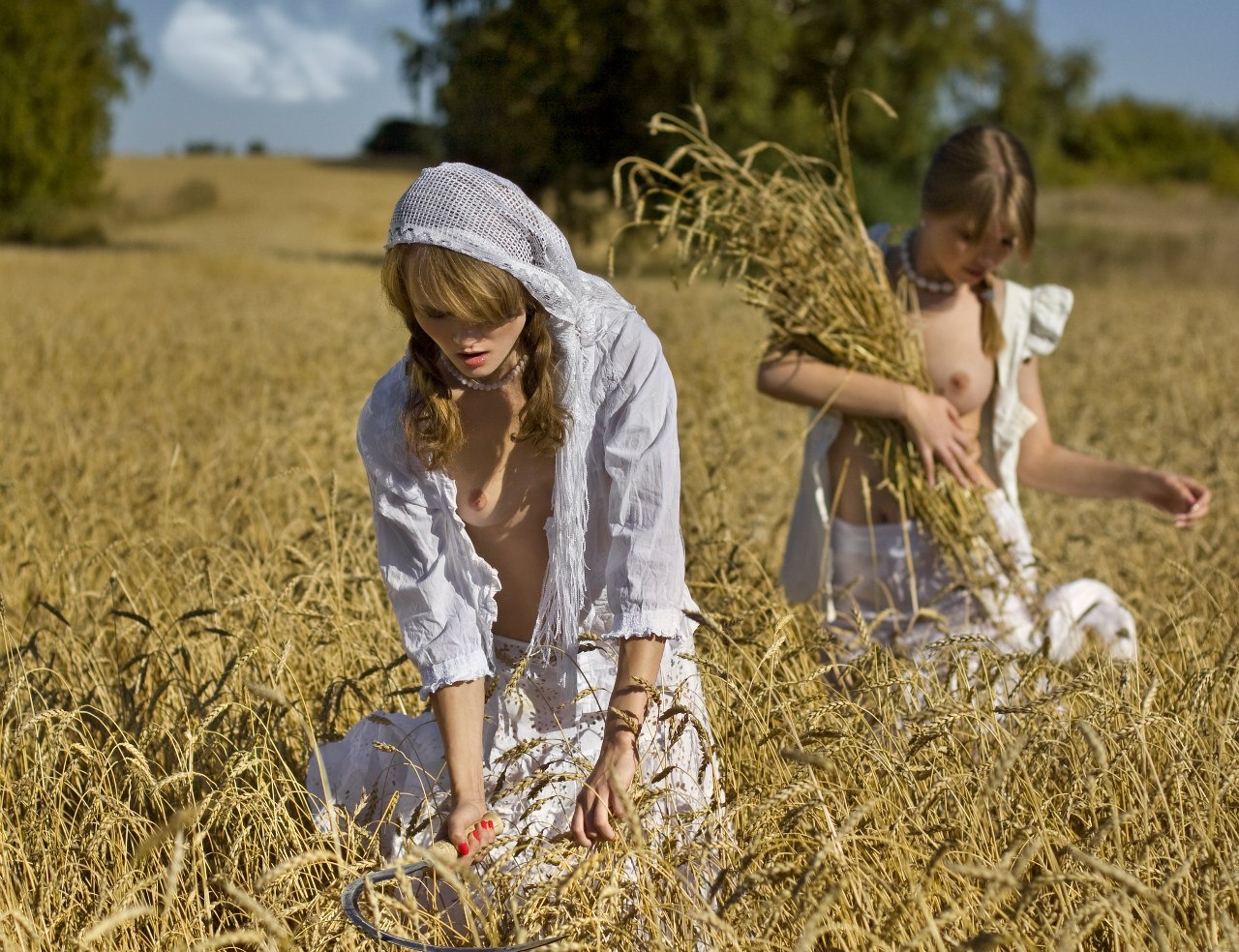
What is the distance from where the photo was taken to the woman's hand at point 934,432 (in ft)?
9.02

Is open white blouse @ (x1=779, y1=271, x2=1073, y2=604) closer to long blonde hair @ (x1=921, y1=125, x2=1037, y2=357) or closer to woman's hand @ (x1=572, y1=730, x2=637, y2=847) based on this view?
long blonde hair @ (x1=921, y1=125, x2=1037, y2=357)

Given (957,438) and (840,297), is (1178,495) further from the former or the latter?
(840,297)

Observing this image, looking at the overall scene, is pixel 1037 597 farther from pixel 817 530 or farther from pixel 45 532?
pixel 45 532

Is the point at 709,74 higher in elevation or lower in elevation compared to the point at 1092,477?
higher

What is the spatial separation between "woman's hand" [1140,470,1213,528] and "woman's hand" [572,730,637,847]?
1.46 meters

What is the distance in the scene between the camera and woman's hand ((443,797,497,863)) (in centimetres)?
173

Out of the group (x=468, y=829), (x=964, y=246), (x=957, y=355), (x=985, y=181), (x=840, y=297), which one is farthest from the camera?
(x=957, y=355)

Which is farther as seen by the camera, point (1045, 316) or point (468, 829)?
point (1045, 316)

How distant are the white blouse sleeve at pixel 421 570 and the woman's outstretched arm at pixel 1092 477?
1517mm

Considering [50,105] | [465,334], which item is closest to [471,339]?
[465,334]

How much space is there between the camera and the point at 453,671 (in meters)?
1.88

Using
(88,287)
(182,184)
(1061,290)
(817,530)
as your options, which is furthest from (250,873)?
(182,184)

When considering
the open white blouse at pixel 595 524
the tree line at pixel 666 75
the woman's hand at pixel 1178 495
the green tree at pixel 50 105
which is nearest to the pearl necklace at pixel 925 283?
the woman's hand at pixel 1178 495

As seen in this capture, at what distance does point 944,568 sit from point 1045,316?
63 centimetres
